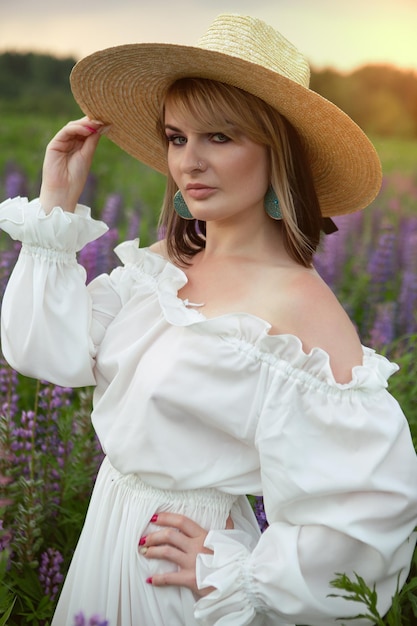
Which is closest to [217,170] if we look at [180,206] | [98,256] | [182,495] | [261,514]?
[180,206]

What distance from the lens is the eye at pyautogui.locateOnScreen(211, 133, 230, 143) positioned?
1710mm

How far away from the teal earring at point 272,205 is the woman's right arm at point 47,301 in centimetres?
40

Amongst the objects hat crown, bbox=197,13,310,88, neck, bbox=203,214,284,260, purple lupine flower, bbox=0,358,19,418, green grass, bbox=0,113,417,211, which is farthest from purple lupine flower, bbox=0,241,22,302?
green grass, bbox=0,113,417,211

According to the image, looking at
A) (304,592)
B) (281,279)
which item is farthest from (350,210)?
(304,592)

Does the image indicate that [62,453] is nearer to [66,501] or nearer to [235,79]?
[66,501]

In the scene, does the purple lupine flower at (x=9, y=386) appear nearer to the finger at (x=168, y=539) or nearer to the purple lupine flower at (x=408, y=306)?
the finger at (x=168, y=539)

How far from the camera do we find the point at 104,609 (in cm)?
176

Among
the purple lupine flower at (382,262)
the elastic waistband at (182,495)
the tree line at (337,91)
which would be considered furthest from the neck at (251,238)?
the tree line at (337,91)

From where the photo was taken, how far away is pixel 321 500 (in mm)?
1554

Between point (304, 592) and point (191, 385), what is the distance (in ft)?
1.41

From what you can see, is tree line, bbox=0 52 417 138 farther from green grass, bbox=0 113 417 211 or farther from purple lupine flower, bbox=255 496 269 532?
purple lupine flower, bbox=255 496 269 532

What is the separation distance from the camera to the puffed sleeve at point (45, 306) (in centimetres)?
181

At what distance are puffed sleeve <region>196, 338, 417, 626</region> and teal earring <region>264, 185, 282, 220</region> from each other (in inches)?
14.2

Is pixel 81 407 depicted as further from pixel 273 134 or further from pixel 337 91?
pixel 337 91
